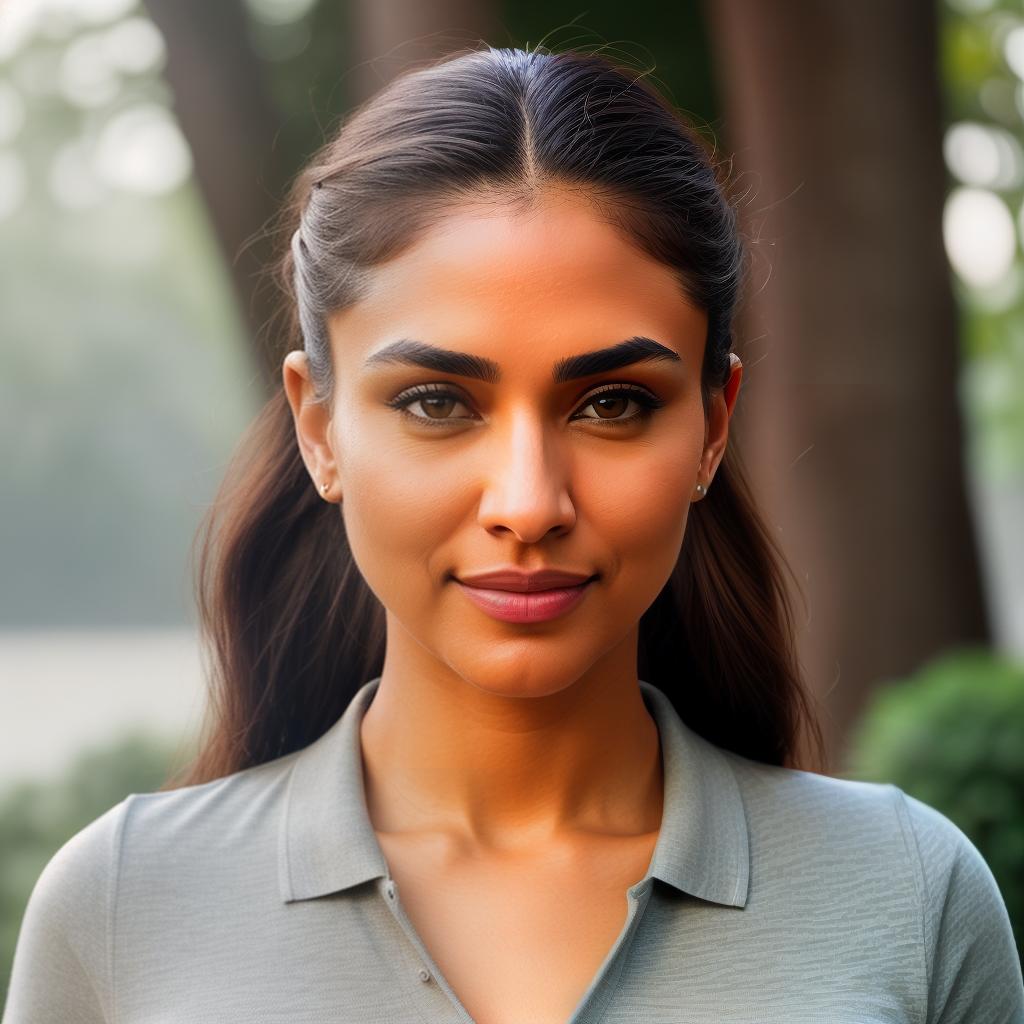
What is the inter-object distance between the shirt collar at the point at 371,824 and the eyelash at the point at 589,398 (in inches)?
23.0

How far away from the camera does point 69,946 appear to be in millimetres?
2459

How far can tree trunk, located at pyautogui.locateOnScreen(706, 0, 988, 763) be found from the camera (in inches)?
251

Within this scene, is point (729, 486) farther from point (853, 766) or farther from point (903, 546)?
point (903, 546)

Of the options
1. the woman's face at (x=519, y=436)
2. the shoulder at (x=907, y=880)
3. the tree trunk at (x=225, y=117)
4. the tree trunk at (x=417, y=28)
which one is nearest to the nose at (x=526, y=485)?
the woman's face at (x=519, y=436)

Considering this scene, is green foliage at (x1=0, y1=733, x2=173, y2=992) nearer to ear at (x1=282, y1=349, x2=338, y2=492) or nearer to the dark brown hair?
the dark brown hair

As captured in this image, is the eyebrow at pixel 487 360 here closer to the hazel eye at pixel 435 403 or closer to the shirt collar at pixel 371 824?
the hazel eye at pixel 435 403

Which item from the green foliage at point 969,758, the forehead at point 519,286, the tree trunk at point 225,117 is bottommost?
the green foliage at point 969,758

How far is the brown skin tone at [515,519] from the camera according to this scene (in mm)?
2289

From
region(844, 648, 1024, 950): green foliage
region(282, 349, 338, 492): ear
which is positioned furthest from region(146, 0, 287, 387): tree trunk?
region(282, 349, 338, 492): ear

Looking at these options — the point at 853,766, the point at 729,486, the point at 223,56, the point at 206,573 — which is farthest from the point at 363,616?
the point at 223,56

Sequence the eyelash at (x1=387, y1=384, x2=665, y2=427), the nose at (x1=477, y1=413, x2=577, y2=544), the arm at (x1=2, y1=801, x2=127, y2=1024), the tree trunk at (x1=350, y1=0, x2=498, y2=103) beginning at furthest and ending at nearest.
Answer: the tree trunk at (x1=350, y1=0, x2=498, y2=103) < the arm at (x1=2, y1=801, x2=127, y2=1024) < the eyelash at (x1=387, y1=384, x2=665, y2=427) < the nose at (x1=477, y1=413, x2=577, y2=544)

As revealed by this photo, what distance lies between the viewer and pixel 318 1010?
2328 mm

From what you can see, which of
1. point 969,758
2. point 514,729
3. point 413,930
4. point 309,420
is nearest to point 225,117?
point 969,758

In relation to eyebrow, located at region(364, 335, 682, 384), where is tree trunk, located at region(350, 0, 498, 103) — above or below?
above
